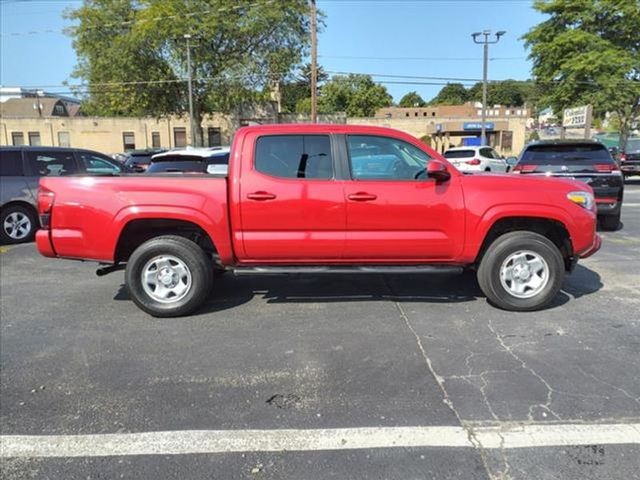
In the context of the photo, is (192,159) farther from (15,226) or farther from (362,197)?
(362,197)

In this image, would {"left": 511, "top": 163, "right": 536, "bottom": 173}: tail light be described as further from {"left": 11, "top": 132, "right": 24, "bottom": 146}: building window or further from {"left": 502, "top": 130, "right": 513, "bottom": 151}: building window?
{"left": 11, "top": 132, "right": 24, "bottom": 146}: building window

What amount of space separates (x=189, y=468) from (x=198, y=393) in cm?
85

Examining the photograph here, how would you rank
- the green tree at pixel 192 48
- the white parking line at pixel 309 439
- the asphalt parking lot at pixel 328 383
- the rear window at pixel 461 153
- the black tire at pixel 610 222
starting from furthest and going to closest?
the green tree at pixel 192 48
the rear window at pixel 461 153
the black tire at pixel 610 222
the white parking line at pixel 309 439
the asphalt parking lot at pixel 328 383

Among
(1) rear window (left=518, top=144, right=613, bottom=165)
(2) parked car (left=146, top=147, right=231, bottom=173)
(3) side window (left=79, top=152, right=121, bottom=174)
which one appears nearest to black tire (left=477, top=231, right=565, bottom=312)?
(1) rear window (left=518, top=144, right=613, bottom=165)

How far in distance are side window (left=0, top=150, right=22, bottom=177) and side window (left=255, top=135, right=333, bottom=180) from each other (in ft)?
21.4

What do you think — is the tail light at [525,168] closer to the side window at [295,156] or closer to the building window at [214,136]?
the side window at [295,156]

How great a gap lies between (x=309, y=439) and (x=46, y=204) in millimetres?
3622

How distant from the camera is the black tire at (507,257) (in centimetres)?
498

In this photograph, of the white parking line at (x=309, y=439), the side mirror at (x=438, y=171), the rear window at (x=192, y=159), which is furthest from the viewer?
the rear window at (x=192, y=159)

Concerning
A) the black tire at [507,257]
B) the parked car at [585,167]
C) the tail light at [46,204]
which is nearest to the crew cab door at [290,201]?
the black tire at [507,257]

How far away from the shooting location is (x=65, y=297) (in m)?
5.86

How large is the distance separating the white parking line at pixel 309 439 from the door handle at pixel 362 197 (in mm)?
2352

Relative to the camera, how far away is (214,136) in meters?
53.0

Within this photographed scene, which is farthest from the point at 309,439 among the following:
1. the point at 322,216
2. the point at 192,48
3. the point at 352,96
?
the point at 352,96
